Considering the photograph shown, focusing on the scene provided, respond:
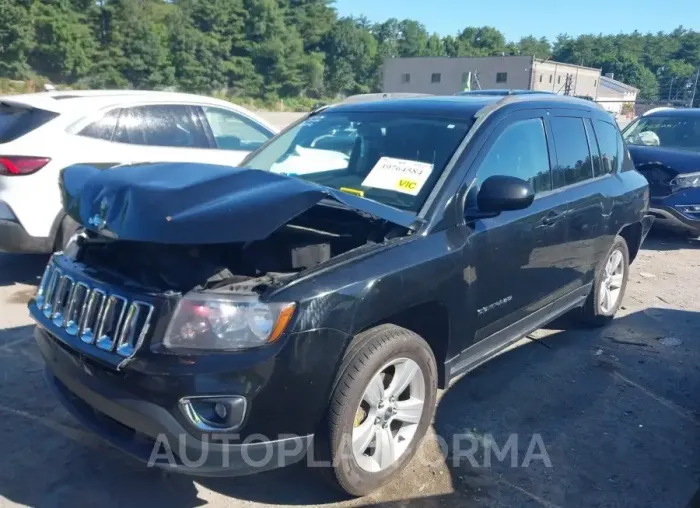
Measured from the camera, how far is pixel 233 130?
7.01m

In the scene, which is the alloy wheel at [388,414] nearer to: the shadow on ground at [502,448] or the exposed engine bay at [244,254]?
the shadow on ground at [502,448]

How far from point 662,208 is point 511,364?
4783 mm

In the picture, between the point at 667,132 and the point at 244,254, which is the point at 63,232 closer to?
the point at 244,254

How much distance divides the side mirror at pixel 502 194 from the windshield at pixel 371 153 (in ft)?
0.88

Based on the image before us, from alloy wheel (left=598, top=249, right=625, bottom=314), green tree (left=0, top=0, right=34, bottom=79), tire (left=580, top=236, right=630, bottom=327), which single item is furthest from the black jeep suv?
green tree (left=0, top=0, right=34, bottom=79)

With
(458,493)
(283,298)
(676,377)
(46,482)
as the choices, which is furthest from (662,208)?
(46,482)

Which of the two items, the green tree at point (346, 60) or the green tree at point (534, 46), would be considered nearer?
the green tree at point (346, 60)

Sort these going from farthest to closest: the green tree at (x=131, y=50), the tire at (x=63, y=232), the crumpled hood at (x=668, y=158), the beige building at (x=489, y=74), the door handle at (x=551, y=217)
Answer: the beige building at (x=489, y=74)
the green tree at (x=131, y=50)
the crumpled hood at (x=668, y=158)
the tire at (x=63, y=232)
the door handle at (x=551, y=217)

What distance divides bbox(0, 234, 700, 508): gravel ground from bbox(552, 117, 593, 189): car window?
1.36 meters

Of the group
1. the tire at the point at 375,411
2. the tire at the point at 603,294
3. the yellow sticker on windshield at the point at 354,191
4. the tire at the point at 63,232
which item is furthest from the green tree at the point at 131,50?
the tire at the point at 375,411

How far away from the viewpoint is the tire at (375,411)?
2797 mm

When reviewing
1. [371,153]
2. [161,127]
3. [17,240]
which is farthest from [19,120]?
[371,153]

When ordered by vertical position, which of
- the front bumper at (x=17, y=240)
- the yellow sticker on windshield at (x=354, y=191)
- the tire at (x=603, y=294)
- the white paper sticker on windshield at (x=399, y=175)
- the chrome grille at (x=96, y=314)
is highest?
the white paper sticker on windshield at (x=399, y=175)

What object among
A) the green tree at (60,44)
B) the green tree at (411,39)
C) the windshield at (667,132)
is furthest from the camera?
the green tree at (411,39)
